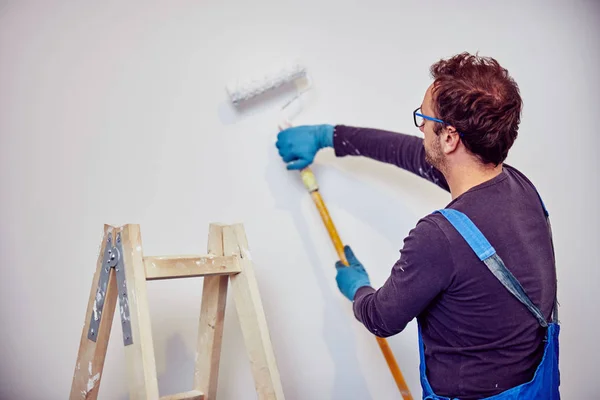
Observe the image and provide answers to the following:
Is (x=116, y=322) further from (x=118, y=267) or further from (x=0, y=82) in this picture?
(x=0, y=82)

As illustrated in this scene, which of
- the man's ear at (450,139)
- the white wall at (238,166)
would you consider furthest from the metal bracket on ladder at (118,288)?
the man's ear at (450,139)

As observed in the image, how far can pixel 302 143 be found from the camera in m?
1.74

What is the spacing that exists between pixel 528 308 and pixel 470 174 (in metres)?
0.29

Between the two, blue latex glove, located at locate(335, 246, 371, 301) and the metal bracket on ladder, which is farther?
blue latex glove, located at locate(335, 246, 371, 301)

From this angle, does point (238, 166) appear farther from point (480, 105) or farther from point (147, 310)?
point (480, 105)

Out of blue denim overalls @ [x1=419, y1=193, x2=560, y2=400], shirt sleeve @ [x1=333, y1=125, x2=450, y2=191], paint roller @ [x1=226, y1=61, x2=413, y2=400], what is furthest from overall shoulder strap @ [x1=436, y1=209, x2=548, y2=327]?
paint roller @ [x1=226, y1=61, x2=413, y2=400]

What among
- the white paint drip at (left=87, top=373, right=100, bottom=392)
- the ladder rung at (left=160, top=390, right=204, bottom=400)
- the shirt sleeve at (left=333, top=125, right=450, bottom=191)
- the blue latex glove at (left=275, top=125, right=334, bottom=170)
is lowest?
the ladder rung at (left=160, top=390, right=204, bottom=400)

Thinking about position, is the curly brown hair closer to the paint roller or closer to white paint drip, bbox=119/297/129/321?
the paint roller

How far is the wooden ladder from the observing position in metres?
1.18

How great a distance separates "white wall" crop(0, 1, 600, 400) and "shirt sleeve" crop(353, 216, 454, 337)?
24.3 inches

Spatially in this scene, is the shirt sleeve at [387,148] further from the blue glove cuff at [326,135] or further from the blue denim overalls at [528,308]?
the blue denim overalls at [528,308]

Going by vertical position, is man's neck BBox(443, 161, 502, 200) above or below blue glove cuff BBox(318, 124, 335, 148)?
below

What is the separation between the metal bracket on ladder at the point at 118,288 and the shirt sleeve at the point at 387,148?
2.45ft

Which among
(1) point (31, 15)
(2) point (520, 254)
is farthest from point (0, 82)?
(2) point (520, 254)
